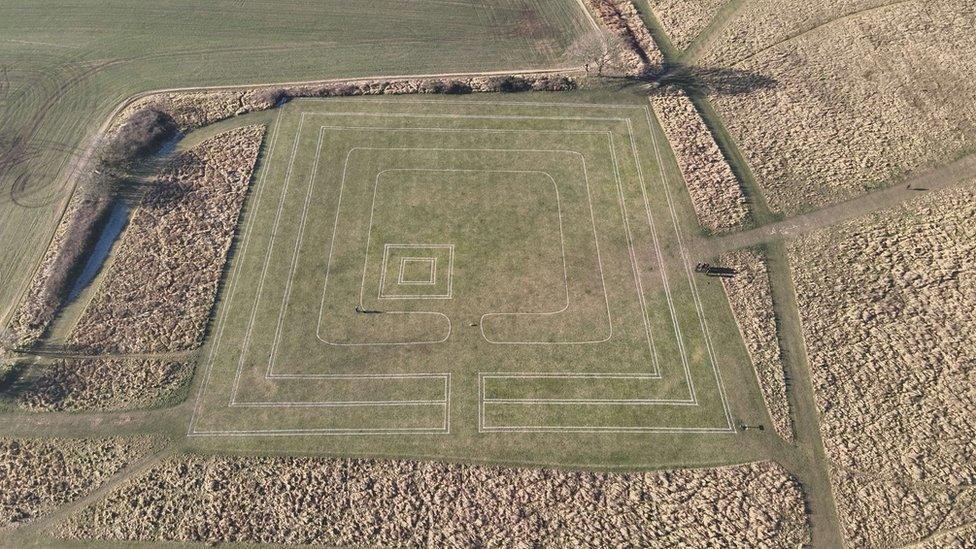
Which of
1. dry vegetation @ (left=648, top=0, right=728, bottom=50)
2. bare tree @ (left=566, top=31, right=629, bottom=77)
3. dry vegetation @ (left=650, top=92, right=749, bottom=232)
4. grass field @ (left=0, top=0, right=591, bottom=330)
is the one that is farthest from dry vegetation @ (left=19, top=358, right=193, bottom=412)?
dry vegetation @ (left=648, top=0, right=728, bottom=50)

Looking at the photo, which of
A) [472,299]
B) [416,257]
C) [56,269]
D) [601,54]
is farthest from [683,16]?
[56,269]

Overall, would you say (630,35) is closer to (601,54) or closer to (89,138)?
(601,54)

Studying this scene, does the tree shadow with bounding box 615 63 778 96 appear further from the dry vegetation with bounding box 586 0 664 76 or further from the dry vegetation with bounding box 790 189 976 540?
the dry vegetation with bounding box 790 189 976 540

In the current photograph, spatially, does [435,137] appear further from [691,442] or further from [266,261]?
[691,442]

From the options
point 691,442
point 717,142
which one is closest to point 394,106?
point 717,142

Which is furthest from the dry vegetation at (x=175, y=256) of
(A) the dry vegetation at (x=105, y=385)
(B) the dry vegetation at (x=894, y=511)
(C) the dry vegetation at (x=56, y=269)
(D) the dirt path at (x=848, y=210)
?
(B) the dry vegetation at (x=894, y=511)

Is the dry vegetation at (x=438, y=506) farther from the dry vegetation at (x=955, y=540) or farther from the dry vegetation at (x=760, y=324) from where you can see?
the dry vegetation at (x=955, y=540)
